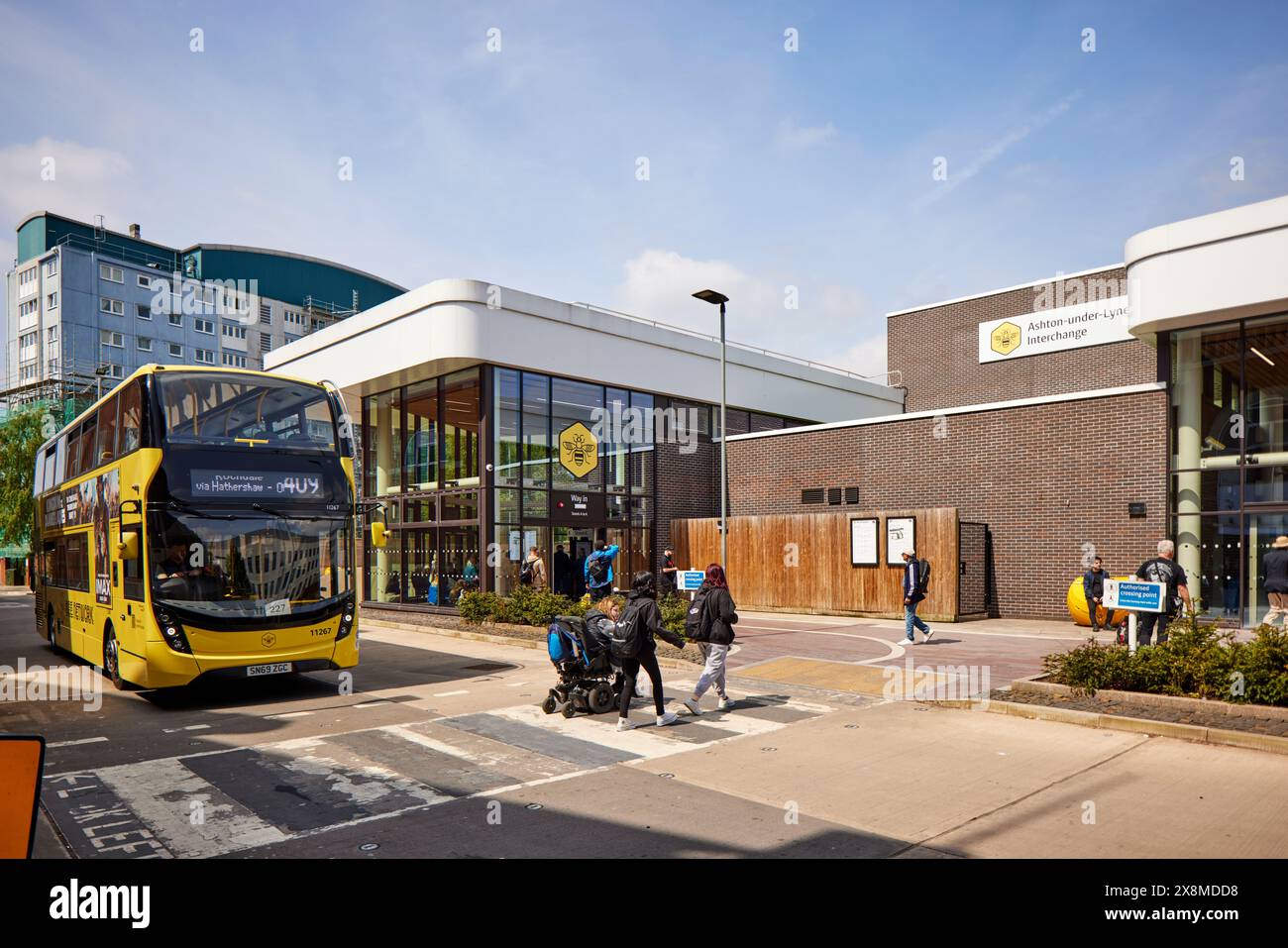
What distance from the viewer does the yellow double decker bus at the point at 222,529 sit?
400 inches

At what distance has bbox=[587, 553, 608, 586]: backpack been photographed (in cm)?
1569

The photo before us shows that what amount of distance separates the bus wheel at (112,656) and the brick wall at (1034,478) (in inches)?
629

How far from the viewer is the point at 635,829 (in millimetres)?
5648

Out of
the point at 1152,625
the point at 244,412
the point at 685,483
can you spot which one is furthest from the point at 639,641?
the point at 685,483

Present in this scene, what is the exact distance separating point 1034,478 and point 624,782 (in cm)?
1622

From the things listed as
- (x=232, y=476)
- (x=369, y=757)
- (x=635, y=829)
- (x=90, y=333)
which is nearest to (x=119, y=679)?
(x=232, y=476)

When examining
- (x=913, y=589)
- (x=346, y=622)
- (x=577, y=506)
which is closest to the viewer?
(x=346, y=622)

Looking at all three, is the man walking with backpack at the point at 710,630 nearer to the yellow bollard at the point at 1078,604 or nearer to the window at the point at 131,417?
the window at the point at 131,417

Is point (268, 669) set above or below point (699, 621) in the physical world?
below

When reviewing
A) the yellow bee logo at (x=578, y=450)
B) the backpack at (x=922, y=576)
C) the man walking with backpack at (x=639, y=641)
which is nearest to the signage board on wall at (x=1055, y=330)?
the yellow bee logo at (x=578, y=450)

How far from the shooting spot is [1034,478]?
1997 cm

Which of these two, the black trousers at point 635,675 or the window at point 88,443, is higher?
the window at point 88,443

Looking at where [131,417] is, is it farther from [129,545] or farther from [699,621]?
[699,621]

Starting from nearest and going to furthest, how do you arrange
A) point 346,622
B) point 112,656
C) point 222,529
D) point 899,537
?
point 222,529 < point 346,622 < point 112,656 < point 899,537
